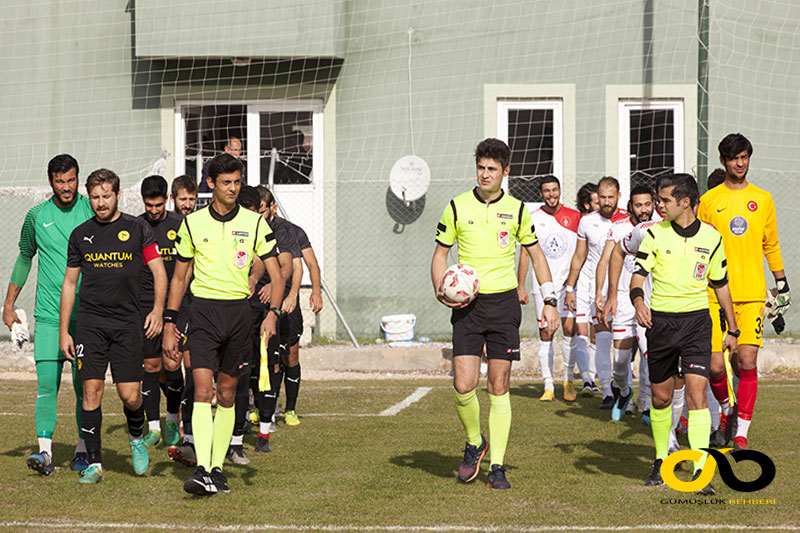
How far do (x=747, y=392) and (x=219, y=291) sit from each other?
14.1 ft

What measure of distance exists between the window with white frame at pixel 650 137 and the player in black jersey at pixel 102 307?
11.3 m

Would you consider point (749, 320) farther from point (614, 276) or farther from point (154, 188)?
point (154, 188)

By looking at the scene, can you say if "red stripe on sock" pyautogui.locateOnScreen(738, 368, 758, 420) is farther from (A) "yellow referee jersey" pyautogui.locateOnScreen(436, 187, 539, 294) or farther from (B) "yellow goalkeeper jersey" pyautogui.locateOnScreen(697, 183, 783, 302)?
(A) "yellow referee jersey" pyautogui.locateOnScreen(436, 187, 539, 294)

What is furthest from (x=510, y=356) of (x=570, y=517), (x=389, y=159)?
(x=389, y=159)

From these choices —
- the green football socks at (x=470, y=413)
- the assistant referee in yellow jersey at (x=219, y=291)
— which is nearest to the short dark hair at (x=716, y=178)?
the green football socks at (x=470, y=413)

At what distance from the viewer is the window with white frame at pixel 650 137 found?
17.3 meters

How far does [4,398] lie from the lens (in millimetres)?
12445

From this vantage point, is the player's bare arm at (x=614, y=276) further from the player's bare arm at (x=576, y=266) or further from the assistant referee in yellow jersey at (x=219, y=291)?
the player's bare arm at (x=576, y=266)

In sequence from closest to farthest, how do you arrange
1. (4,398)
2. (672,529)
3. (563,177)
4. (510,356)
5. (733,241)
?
(672,529), (510,356), (733,241), (4,398), (563,177)

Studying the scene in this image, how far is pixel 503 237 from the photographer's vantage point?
743 centimetres

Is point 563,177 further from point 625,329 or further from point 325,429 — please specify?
point 325,429

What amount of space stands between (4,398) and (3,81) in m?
6.84

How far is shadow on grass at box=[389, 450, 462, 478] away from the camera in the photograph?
25.5 feet

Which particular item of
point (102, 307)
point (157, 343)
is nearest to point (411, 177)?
point (157, 343)
